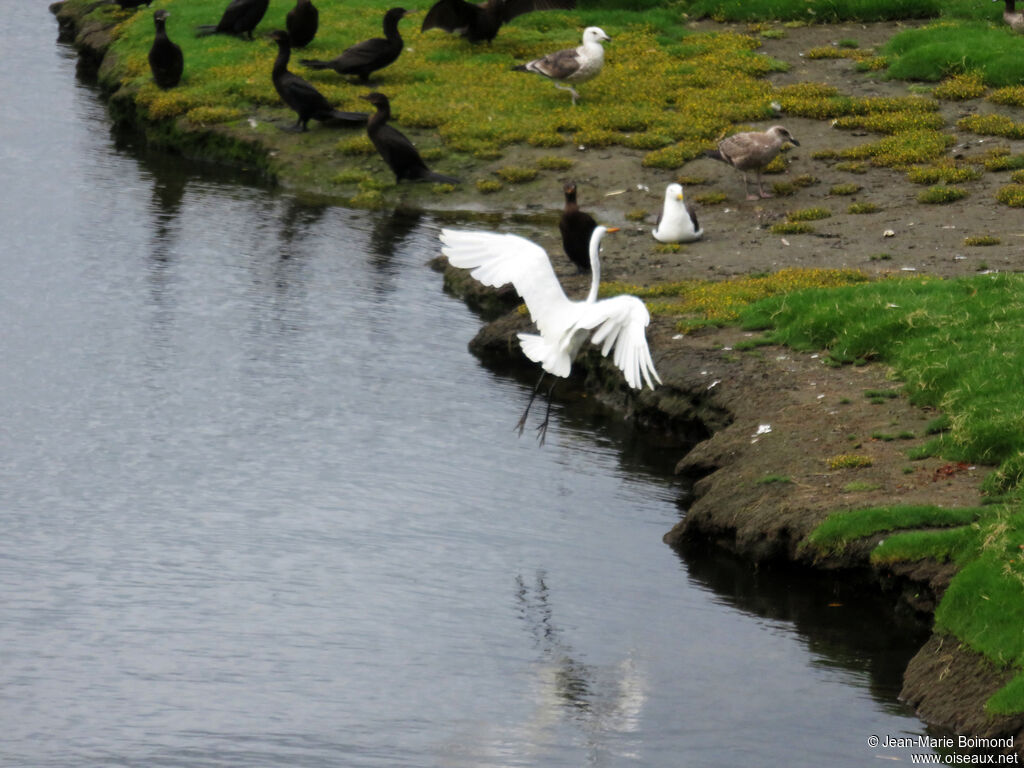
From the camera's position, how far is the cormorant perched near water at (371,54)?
77.5ft

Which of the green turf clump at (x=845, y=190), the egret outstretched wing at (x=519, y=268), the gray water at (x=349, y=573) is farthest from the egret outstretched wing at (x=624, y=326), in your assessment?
the green turf clump at (x=845, y=190)

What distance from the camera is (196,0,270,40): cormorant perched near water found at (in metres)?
25.7

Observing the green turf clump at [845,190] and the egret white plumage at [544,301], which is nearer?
the egret white plumage at [544,301]

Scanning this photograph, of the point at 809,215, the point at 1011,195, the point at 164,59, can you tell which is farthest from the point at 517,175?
the point at 164,59

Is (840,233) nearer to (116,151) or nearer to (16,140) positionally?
(116,151)

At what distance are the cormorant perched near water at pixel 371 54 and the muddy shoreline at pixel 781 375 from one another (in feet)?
8.17

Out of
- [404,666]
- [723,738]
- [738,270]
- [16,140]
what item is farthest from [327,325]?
[16,140]

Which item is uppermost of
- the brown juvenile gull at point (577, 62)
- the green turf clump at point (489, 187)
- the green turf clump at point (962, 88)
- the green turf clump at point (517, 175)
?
the green turf clump at point (962, 88)

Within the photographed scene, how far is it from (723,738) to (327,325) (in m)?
8.56

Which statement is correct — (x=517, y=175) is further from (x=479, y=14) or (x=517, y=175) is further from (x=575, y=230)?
(x=479, y=14)

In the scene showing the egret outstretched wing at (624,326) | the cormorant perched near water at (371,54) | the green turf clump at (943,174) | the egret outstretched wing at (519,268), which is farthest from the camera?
the cormorant perched near water at (371,54)

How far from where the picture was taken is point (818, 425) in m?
11.6

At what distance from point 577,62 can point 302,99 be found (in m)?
4.24

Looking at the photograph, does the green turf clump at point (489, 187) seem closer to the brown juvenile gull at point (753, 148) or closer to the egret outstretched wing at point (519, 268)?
the brown juvenile gull at point (753, 148)
